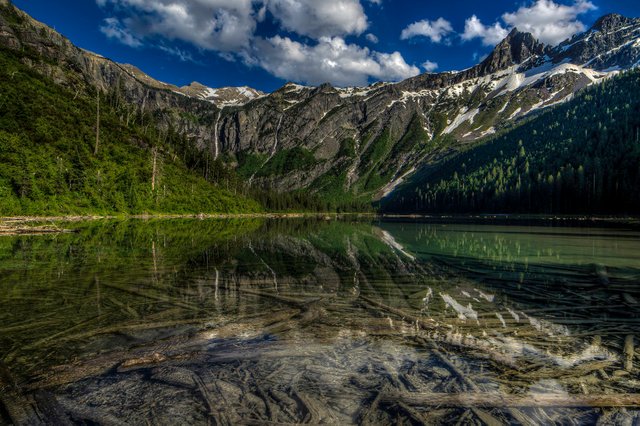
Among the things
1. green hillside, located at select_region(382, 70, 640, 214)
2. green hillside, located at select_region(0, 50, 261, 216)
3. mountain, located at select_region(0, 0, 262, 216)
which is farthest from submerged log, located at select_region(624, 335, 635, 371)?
green hillside, located at select_region(382, 70, 640, 214)

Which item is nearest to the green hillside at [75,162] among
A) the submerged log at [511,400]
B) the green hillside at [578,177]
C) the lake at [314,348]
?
the lake at [314,348]

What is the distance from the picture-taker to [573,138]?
189 metres

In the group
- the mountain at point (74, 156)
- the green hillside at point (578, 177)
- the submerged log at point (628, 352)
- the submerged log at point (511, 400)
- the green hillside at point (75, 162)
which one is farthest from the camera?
the green hillside at point (578, 177)

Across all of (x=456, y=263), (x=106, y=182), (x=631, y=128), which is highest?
(x=631, y=128)

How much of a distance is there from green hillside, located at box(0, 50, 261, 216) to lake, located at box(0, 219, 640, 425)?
53019mm

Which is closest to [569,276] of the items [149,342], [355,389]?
[355,389]

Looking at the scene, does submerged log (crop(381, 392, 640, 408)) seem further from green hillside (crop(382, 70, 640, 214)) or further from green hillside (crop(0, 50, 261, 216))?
green hillside (crop(382, 70, 640, 214))

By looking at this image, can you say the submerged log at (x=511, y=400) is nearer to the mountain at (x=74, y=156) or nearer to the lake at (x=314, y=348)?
the lake at (x=314, y=348)

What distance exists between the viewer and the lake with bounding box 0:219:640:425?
5867mm

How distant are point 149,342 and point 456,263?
19861 millimetres

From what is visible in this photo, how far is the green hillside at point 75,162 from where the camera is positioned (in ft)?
195

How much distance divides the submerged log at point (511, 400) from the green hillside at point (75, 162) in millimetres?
64987

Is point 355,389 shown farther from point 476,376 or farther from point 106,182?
point 106,182

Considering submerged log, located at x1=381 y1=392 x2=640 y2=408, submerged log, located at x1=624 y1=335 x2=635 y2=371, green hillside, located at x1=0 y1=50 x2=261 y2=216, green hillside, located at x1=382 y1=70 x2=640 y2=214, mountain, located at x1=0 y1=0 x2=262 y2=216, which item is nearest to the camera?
submerged log, located at x1=381 y1=392 x2=640 y2=408
